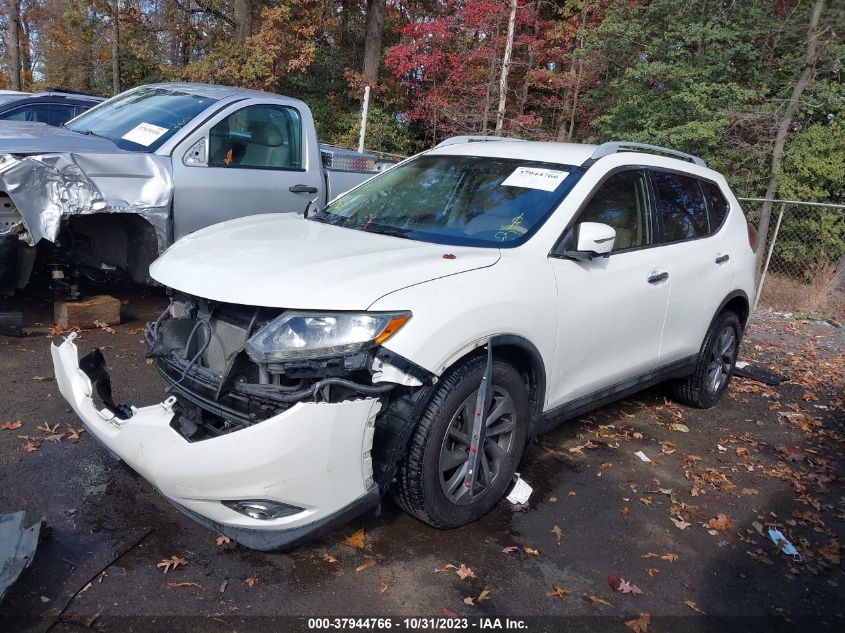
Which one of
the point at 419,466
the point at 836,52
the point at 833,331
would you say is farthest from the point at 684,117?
the point at 419,466

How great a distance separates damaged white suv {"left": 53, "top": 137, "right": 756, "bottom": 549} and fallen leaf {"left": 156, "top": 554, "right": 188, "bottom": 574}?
11.9 inches

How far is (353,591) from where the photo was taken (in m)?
2.92

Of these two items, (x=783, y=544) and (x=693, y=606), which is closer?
(x=693, y=606)

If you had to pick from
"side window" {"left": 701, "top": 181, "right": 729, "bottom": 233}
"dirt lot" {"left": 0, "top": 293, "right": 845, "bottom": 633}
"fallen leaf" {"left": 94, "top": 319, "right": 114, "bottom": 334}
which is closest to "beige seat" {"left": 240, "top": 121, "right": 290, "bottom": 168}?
"fallen leaf" {"left": 94, "top": 319, "right": 114, "bottom": 334}

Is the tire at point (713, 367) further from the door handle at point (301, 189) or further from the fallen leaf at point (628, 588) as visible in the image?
the door handle at point (301, 189)

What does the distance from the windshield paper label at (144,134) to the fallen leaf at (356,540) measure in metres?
4.00

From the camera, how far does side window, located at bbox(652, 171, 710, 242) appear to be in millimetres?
4664

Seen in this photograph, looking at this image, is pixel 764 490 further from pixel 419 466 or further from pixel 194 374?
pixel 194 374

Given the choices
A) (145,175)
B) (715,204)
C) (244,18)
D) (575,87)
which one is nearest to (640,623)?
(715,204)

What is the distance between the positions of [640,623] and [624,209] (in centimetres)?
239

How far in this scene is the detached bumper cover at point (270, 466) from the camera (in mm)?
2605

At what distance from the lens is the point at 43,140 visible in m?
5.46

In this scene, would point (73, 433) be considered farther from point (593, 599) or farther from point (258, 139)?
point (258, 139)

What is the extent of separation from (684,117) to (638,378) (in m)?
11.9
